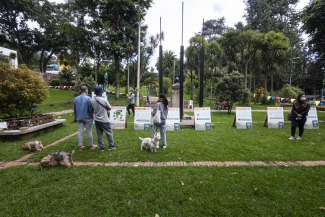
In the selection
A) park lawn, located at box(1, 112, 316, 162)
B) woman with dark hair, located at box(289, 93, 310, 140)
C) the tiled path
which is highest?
woman with dark hair, located at box(289, 93, 310, 140)

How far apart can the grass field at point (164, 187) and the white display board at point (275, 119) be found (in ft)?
11.6

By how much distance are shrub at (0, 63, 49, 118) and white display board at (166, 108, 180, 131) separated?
5641mm

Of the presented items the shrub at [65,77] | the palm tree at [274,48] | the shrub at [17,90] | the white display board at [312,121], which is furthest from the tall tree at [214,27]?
the shrub at [17,90]

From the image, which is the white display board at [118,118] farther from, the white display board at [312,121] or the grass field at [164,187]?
the white display board at [312,121]

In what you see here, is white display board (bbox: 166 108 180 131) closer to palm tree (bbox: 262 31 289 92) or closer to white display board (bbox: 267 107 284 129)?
white display board (bbox: 267 107 284 129)

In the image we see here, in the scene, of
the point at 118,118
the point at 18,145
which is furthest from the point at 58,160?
the point at 118,118

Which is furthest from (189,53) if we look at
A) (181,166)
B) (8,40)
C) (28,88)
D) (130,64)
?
(8,40)

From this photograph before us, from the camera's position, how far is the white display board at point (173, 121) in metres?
7.76

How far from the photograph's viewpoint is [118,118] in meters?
8.16

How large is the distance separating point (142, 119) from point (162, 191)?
16.5 feet

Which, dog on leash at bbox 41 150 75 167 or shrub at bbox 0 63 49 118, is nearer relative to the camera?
dog on leash at bbox 41 150 75 167

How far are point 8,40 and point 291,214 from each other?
3813cm

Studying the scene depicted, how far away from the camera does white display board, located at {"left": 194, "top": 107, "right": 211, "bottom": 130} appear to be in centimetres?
805

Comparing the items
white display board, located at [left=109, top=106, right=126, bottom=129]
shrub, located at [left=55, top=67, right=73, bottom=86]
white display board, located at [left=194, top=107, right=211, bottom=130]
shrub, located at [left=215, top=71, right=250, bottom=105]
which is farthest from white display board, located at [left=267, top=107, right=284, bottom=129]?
shrub, located at [left=55, top=67, right=73, bottom=86]
